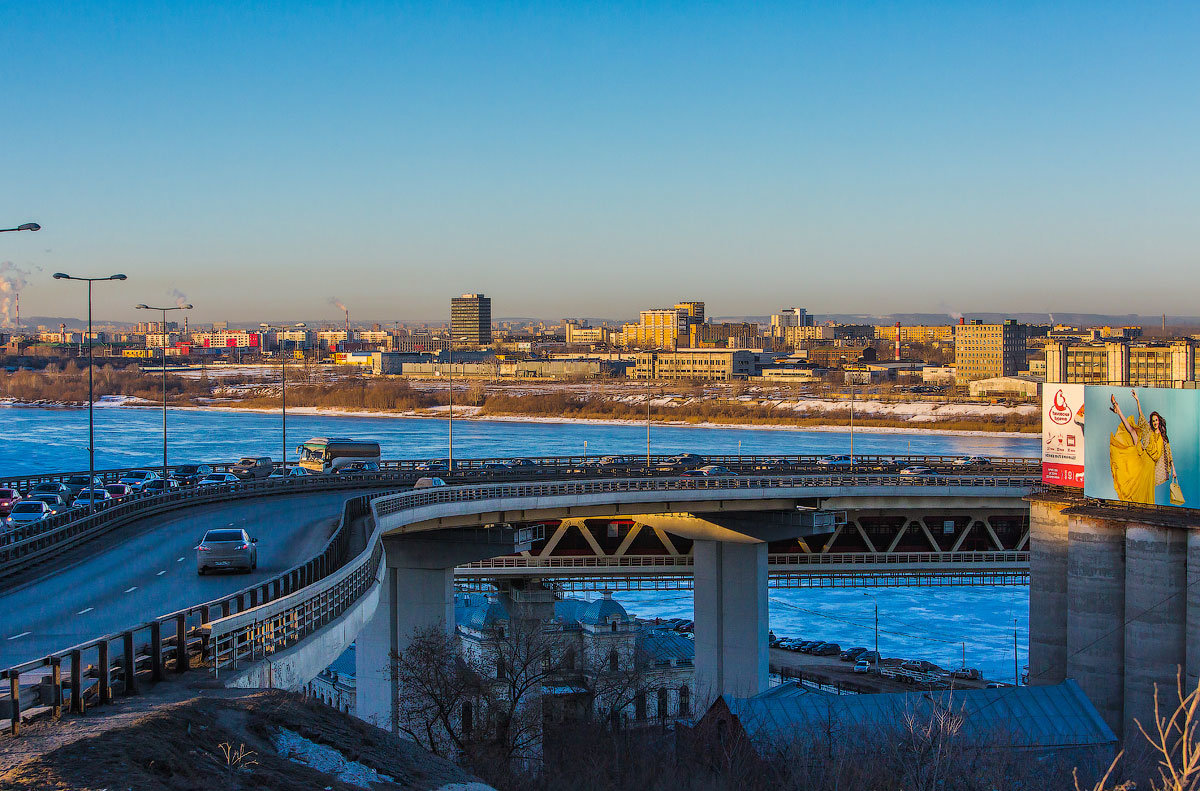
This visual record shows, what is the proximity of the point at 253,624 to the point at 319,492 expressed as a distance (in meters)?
24.8

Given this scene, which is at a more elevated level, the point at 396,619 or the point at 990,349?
the point at 990,349

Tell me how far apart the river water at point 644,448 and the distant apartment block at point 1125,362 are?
25.5ft

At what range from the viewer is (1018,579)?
4994cm

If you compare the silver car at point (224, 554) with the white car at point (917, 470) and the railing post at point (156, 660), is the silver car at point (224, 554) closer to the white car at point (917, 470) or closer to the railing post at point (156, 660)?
the railing post at point (156, 660)

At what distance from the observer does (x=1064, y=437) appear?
111 feet

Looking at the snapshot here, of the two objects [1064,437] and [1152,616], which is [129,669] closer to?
[1152,616]

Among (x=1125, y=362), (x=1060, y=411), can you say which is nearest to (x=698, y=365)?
(x=1125, y=362)

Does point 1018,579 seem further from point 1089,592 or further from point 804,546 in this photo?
point 1089,592

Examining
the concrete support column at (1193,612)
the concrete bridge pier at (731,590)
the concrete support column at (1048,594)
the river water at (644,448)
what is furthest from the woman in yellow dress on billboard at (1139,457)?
the river water at (644,448)

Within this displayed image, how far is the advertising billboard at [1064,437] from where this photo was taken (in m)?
33.2

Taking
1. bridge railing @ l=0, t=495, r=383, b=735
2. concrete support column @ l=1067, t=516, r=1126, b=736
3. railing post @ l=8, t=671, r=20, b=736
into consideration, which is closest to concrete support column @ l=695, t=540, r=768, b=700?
concrete support column @ l=1067, t=516, r=1126, b=736

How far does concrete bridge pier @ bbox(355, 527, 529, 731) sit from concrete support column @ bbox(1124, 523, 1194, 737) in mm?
15395

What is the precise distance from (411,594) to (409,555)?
3.24ft

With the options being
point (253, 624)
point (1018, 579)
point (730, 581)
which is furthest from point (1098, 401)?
point (253, 624)
